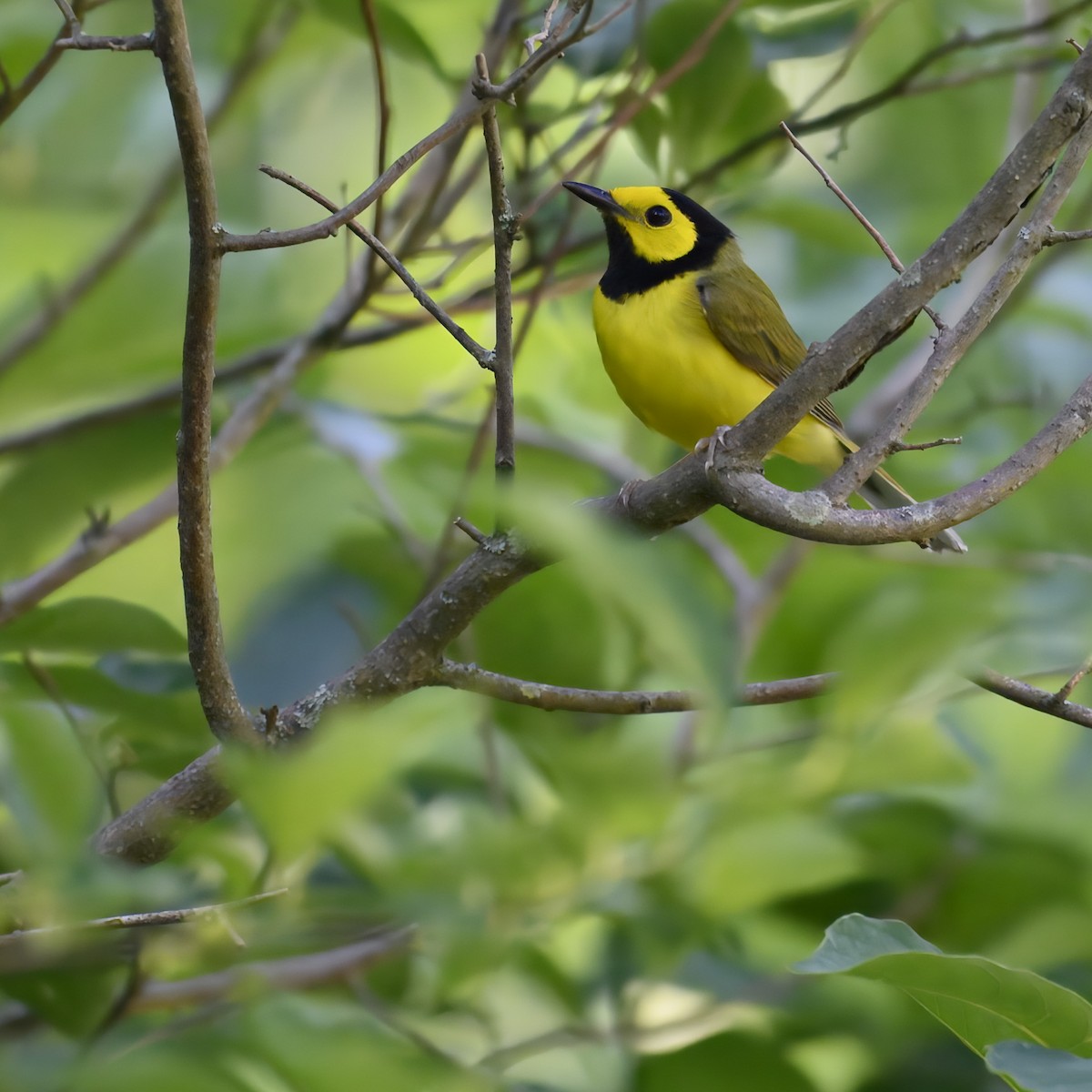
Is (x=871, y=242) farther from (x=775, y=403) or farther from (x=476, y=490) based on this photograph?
(x=476, y=490)

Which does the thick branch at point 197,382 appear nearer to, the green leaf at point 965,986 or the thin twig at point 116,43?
the thin twig at point 116,43

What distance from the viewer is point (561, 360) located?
3.06 m

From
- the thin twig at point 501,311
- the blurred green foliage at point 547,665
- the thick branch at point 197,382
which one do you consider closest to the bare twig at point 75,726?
the blurred green foliage at point 547,665

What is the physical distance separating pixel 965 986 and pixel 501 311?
645 millimetres

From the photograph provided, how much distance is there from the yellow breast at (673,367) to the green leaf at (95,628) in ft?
3.79

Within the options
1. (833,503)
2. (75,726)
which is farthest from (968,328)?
(75,726)

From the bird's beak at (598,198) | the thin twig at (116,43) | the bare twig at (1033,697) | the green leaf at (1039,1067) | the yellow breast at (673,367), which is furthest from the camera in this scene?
the yellow breast at (673,367)

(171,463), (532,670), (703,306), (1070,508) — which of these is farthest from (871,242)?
(171,463)

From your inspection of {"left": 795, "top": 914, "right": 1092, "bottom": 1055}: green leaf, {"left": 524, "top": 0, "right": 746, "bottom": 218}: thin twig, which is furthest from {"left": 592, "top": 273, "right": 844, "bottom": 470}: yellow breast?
{"left": 795, "top": 914, "right": 1092, "bottom": 1055}: green leaf

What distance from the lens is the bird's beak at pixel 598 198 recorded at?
2141 mm

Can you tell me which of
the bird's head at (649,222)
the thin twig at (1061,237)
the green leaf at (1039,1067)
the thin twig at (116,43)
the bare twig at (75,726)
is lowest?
the green leaf at (1039,1067)

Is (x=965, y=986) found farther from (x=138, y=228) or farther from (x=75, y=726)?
(x=138, y=228)

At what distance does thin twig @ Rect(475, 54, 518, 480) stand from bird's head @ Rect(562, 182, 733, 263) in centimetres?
140

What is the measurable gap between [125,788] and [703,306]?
4.59 ft
